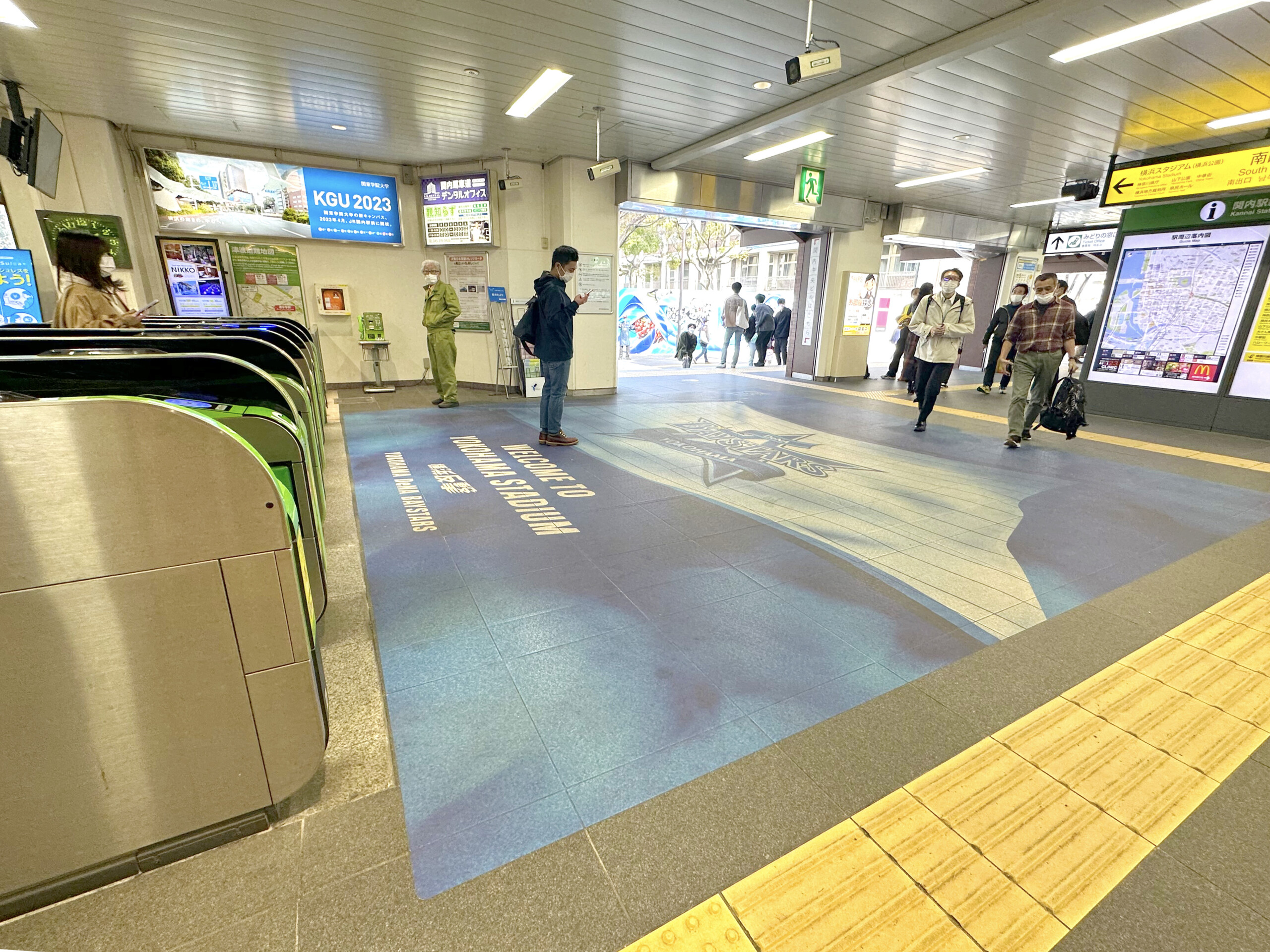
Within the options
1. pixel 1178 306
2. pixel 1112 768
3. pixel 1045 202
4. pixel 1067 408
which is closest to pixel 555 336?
pixel 1112 768

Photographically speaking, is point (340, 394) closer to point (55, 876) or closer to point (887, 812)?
point (55, 876)

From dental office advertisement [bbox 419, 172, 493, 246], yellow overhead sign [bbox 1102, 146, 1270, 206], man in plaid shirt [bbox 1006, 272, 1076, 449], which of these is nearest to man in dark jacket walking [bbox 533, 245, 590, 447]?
dental office advertisement [bbox 419, 172, 493, 246]

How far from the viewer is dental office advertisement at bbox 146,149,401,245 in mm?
6672

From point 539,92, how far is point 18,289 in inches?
231

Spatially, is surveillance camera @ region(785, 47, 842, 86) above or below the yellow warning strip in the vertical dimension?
above

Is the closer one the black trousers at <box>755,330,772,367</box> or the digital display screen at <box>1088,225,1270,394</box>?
the digital display screen at <box>1088,225,1270,394</box>

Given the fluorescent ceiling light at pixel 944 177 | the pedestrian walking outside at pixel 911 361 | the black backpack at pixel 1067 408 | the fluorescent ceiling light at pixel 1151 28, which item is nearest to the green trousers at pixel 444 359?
the fluorescent ceiling light at pixel 1151 28

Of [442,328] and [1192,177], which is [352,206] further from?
[1192,177]

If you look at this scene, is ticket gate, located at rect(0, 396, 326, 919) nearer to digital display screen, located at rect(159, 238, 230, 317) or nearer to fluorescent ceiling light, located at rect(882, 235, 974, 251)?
digital display screen, located at rect(159, 238, 230, 317)

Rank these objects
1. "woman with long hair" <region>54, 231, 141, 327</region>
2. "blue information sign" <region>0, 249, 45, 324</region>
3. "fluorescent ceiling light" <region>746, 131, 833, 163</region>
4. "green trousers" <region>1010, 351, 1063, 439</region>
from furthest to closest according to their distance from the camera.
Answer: "fluorescent ceiling light" <region>746, 131, 833, 163</region>, "blue information sign" <region>0, 249, 45, 324</region>, "green trousers" <region>1010, 351, 1063, 439</region>, "woman with long hair" <region>54, 231, 141, 327</region>

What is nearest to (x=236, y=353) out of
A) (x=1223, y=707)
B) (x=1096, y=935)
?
(x=1096, y=935)

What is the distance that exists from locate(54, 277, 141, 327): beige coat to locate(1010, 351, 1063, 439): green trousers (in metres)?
7.04

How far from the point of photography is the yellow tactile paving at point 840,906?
113 centimetres

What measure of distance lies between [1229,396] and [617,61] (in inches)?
297
